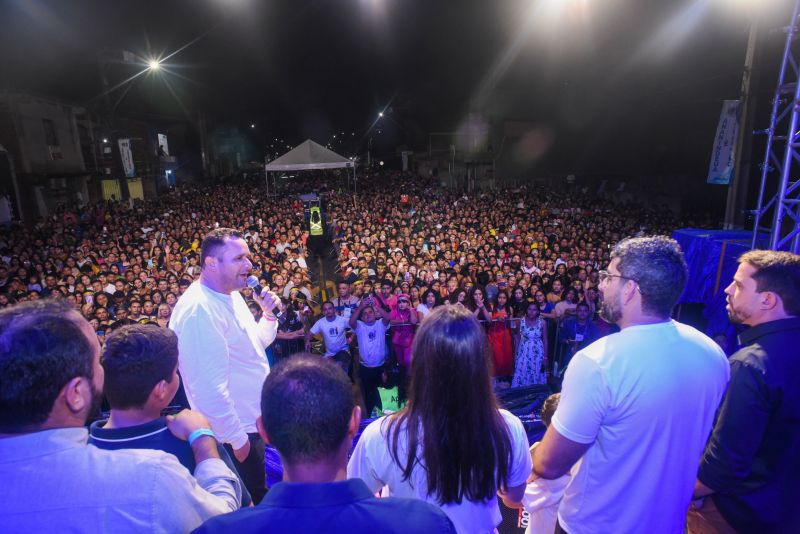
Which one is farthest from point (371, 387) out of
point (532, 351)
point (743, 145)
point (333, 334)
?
point (743, 145)

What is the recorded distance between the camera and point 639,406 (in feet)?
4.76

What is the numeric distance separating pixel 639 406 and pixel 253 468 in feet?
6.76

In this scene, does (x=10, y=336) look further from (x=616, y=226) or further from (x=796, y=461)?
(x=616, y=226)

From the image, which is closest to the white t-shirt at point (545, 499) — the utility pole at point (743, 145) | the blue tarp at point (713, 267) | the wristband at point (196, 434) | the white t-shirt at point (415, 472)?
the white t-shirt at point (415, 472)

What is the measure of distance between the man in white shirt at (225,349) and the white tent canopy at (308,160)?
1388 cm

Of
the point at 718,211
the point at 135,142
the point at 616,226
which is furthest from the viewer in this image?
the point at 135,142

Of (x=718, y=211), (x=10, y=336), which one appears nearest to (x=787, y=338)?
(x=10, y=336)

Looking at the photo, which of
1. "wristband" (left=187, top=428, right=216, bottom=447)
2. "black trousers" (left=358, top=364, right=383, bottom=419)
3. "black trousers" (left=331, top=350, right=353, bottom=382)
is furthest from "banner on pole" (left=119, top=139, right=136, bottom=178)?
"wristband" (left=187, top=428, right=216, bottom=447)

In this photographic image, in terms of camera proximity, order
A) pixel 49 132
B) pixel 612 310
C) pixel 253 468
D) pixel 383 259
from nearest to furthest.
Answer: pixel 612 310 → pixel 253 468 → pixel 383 259 → pixel 49 132

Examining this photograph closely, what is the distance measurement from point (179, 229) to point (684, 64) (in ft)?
61.4

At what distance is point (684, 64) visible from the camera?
1648 centimetres

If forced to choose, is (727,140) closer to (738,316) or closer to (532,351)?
(532,351)

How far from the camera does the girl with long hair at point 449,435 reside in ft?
4.54

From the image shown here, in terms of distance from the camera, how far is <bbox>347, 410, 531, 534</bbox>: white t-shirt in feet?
4.76
